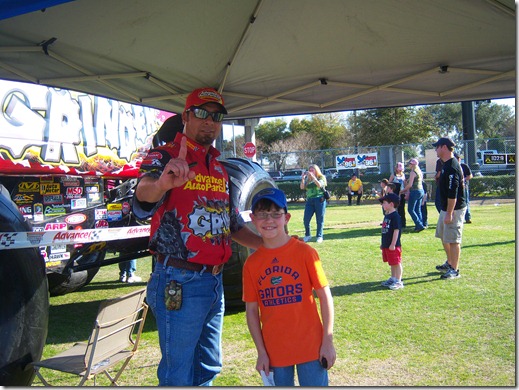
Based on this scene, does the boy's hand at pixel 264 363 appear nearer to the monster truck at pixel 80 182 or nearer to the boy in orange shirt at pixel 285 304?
the boy in orange shirt at pixel 285 304

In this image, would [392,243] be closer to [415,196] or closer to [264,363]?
[264,363]

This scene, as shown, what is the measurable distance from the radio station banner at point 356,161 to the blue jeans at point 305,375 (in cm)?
2518

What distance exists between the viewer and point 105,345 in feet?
11.1

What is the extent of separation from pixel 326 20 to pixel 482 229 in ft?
28.9

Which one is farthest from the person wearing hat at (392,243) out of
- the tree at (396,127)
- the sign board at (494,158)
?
the tree at (396,127)

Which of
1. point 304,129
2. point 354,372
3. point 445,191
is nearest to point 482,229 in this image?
point 445,191

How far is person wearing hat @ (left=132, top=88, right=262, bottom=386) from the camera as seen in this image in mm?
2369

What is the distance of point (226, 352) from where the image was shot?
4250mm

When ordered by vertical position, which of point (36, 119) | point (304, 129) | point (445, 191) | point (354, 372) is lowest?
point (354, 372)

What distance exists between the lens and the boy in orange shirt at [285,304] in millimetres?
2443

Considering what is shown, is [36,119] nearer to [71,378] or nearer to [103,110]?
[103,110]

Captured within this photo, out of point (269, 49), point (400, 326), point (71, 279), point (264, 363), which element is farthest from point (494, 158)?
point (264, 363)

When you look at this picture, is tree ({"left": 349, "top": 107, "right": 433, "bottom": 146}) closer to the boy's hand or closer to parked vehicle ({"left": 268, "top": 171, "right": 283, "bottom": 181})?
parked vehicle ({"left": 268, "top": 171, "right": 283, "bottom": 181})

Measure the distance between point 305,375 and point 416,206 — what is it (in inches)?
375
